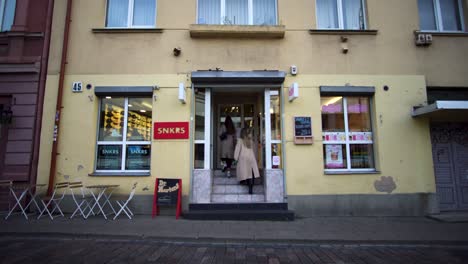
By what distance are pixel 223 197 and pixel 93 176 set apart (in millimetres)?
3748

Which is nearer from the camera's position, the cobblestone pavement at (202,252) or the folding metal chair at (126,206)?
the cobblestone pavement at (202,252)

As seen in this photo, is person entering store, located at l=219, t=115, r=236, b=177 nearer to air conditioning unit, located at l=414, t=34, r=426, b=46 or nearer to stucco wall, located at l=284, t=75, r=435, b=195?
stucco wall, located at l=284, t=75, r=435, b=195

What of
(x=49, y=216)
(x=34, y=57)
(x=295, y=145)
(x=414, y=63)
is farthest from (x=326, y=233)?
(x=34, y=57)

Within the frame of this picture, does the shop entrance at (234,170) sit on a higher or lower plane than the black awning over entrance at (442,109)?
lower

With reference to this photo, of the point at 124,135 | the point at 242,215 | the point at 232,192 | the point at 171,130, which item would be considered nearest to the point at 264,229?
the point at 242,215

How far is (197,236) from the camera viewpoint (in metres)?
5.45

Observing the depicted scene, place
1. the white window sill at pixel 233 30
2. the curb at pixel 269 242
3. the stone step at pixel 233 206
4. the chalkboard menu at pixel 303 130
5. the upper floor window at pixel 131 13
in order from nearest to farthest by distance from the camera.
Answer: the curb at pixel 269 242, the stone step at pixel 233 206, the chalkboard menu at pixel 303 130, the white window sill at pixel 233 30, the upper floor window at pixel 131 13

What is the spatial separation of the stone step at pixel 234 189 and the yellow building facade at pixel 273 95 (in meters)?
0.06

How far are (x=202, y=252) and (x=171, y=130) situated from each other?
12.3ft

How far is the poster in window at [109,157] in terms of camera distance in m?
7.66

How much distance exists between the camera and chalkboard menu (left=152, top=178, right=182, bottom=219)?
6980 mm

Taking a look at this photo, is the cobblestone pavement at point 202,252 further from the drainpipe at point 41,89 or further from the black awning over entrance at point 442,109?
the black awning over entrance at point 442,109

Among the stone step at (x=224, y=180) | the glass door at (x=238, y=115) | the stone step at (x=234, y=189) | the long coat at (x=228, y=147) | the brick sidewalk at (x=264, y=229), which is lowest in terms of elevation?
the brick sidewalk at (x=264, y=229)

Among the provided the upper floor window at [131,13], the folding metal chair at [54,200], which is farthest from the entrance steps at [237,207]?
the upper floor window at [131,13]
